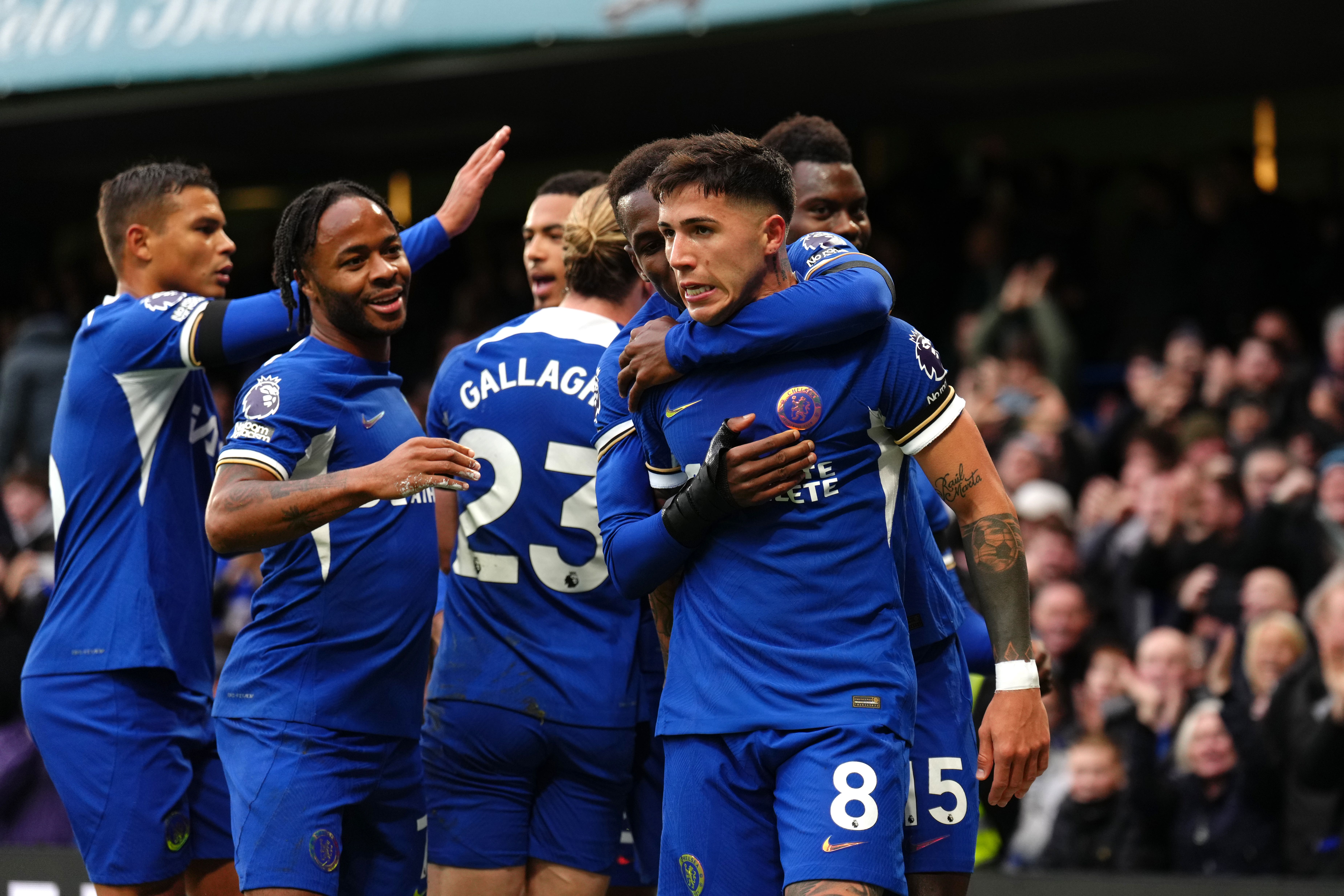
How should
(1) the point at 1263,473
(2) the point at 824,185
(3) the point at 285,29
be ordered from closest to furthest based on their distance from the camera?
(2) the point at 824,185, (1) the point at 1263,473, (3) the point at 285,29

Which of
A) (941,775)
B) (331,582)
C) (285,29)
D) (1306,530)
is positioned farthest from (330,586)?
(285,29)

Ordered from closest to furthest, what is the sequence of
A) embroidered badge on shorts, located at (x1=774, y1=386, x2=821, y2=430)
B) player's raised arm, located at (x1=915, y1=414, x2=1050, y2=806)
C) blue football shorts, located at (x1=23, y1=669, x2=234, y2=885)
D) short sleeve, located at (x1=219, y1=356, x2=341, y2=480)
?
1. player's raised arm, located at (x1=915, y1=414, x2=1050, y2=806)
2. embroidered badge on shorts, located at (x1=774, y1=386, x2=821, y2=430)
3. short sleeve, located at (x1=219, y1=356, x2=341, y2=480)
4. blue football shorts, located at (x1=23, y1=669, x2=234, y2=885)

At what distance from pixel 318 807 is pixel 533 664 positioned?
2.45ft

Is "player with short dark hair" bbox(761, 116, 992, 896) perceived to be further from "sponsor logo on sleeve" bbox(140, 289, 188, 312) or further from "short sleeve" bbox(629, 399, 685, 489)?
"sponsor logo on sleeve" bbox(140, 289, 188, 312)

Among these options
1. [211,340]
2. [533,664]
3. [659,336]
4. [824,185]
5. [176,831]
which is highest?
[824,185]

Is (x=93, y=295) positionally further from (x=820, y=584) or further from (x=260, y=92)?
(x=820, y=584)

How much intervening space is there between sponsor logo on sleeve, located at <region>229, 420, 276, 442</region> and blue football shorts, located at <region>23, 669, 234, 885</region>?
984 mm

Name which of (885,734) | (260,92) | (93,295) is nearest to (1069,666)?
(885,734)

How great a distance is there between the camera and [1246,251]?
10914 mm

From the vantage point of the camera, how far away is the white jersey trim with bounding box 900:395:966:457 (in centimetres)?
355

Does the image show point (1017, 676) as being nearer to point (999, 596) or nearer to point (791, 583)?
point (999, 596)

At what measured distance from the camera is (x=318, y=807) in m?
4.06

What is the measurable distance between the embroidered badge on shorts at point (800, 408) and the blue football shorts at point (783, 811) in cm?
64

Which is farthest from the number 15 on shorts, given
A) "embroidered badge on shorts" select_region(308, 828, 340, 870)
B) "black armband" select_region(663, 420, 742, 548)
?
"embroidered badge on shorts" select_region(308, 828, 340, 870)
